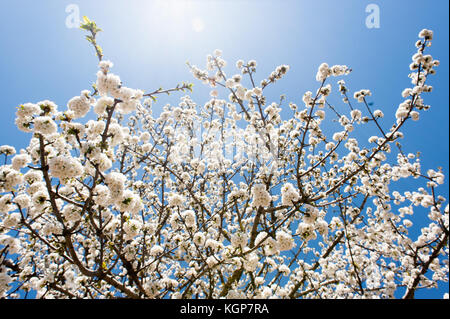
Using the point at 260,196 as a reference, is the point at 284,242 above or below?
below

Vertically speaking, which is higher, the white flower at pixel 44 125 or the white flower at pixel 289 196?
the white flower at pixel 44 125

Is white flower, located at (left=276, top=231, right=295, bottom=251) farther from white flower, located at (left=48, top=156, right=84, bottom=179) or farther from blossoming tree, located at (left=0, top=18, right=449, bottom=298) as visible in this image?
white flower, located at (left=48, top=156, right=84, bottom=179)

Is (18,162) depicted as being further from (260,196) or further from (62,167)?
(260,196)

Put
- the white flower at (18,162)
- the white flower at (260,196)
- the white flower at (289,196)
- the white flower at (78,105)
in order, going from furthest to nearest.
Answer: the white flower at (260,196)
the white flower at (289,196)
the white flower at (18,162)
the white flower at (78,105)

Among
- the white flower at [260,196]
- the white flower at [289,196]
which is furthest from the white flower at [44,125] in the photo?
the white flower at [289,196]

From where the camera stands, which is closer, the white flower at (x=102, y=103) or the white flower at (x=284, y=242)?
the white flower at (x=102, y=103)

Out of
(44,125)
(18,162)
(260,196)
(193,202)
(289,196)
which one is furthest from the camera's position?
(193,202)

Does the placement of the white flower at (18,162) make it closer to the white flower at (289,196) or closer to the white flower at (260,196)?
the white flower at (260,196)

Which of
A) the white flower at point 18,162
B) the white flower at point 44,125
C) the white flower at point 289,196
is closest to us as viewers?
the white flower at point 44,125

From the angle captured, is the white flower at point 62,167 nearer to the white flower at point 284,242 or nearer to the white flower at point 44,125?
the white flower at point 44,125

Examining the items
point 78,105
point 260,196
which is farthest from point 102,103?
point 260,196

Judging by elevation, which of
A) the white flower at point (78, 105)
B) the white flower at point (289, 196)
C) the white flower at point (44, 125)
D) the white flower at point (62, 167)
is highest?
the white flower at point (78, 105)

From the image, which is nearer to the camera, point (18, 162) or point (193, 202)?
point (18, 162)
